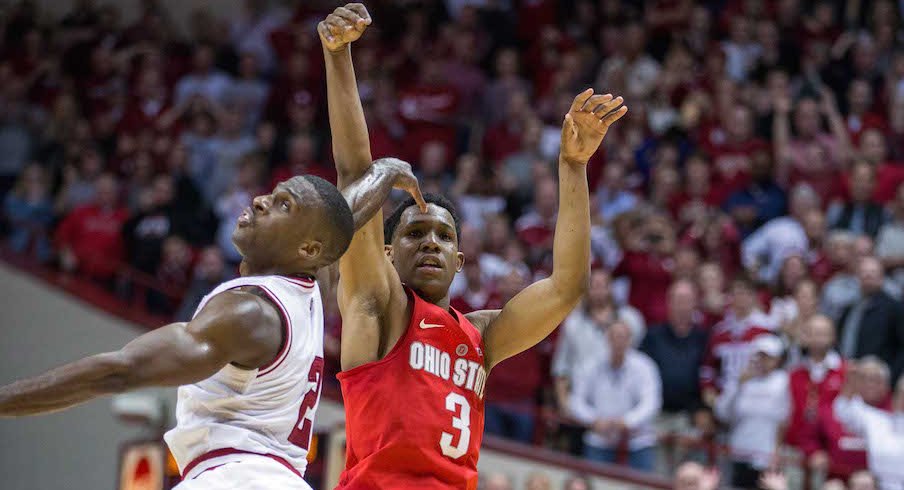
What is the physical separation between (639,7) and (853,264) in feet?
17.6

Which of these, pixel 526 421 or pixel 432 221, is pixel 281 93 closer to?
pixel 526 421

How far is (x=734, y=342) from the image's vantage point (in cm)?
1074

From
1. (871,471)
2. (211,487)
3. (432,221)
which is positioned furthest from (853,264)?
Answer: (211,487)

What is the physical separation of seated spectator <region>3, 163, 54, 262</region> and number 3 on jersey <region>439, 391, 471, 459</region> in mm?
9732

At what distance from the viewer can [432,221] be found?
5.26 m

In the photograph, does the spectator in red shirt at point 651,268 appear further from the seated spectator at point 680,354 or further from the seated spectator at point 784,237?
the seated spectator at point 784,237

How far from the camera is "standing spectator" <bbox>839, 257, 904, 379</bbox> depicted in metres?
10.6

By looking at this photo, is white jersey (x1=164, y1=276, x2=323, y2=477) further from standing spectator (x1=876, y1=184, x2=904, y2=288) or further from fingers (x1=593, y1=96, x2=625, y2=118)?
standing spectator (x1=876, y1=184, x2=904, y2=288)

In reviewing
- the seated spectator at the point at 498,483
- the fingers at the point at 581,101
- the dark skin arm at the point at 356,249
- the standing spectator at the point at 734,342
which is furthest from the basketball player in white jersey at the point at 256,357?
the standing spectator at the point at 734,342

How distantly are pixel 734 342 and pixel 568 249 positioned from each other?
571 centimetres

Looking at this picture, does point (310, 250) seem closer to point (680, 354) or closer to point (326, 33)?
point (326, 33)

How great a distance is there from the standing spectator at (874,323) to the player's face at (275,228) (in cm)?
725

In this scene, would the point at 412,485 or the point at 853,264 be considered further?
the point at 853,264

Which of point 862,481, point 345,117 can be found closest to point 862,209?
point 862,481
